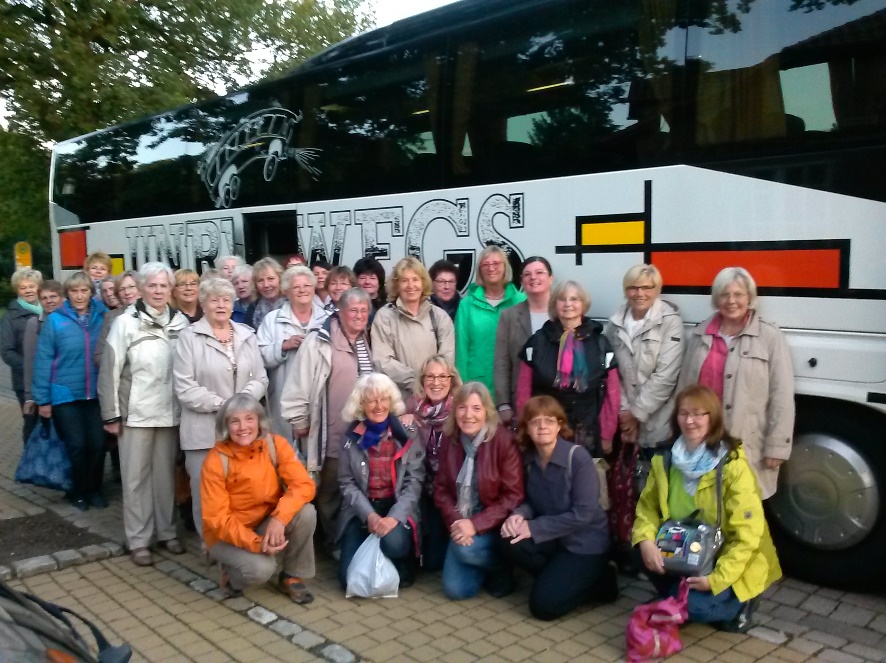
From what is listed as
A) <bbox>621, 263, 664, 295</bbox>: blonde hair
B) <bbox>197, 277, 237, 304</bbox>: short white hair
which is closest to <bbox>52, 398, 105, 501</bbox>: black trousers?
<bbox>197, 277, 237, 304</bbox>: short white hair

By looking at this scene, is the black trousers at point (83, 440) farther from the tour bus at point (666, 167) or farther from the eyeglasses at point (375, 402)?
the eyeglasses at point (375, 402)

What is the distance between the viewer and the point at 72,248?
37.9 ft

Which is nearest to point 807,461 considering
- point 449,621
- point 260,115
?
point 449,621

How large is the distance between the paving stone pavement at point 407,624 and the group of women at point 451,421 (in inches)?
5.8

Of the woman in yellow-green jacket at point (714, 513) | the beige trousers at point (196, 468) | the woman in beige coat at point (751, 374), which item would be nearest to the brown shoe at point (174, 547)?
the beige trousers at point (196, 468)

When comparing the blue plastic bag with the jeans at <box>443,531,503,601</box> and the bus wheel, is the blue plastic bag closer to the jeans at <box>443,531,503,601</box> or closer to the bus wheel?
the jeans at <box>443,531,503,601</box>

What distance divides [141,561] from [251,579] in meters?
1.15

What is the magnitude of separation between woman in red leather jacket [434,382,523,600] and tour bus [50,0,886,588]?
48.4 inches

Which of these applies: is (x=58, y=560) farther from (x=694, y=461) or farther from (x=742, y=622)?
(x=742, y=622)

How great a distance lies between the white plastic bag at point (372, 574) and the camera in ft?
15.5

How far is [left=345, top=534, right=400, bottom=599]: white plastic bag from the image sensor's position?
186 inches

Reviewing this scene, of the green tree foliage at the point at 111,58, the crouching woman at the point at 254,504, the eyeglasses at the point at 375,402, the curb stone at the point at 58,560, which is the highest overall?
the green tree foliage at the point at 111,58

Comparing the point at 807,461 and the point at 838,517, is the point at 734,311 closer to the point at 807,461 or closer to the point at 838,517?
the point at 807,461

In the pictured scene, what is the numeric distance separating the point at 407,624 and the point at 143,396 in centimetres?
224
